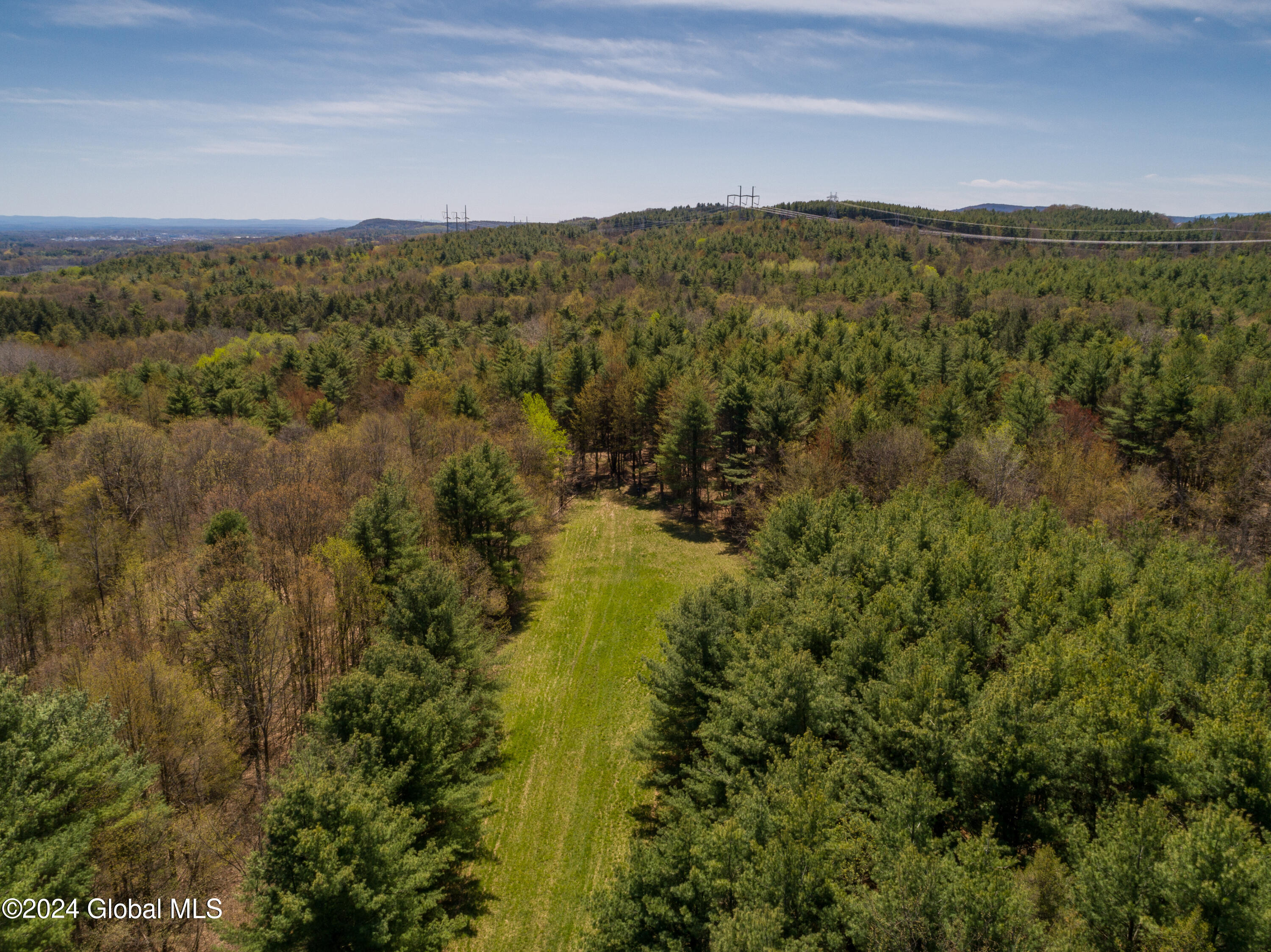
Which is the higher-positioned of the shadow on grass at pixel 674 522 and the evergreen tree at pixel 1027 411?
the evergreen tree at pixel 1027 411

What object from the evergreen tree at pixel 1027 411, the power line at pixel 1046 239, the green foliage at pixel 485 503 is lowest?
the green foliage at pixel 485 503

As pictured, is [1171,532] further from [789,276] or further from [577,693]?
[789,276]

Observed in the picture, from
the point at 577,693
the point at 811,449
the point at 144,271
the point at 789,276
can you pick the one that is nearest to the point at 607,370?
the point at 811,449

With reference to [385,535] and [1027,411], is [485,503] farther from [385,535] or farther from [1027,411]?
[1027,411]

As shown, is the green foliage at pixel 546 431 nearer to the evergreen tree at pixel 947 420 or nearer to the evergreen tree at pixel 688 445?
the evergreen tree at pixel 688 445

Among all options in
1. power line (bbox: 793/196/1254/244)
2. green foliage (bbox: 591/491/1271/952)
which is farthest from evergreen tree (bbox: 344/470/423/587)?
power line (bbox: 793/196/1254/244)

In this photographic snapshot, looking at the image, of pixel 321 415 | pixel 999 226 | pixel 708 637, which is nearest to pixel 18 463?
pixel 321 415

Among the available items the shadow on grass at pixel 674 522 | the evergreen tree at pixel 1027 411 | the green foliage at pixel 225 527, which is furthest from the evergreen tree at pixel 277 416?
the evergreen tree at pixel 1027 411

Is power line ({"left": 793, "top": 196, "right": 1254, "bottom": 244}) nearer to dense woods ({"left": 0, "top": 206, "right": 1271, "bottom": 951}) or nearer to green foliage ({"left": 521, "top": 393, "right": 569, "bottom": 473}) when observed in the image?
dense woods ({"left": 0, "top": 206, "right": 1271, "bottom": 951})
